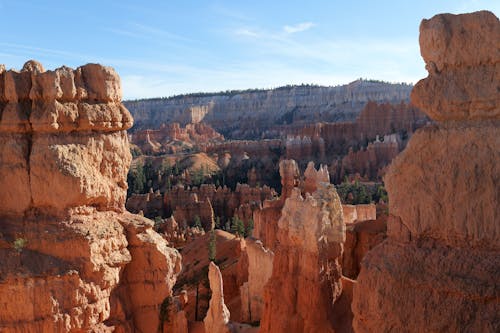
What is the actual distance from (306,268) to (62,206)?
553cm

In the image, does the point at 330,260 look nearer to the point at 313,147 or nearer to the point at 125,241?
the point at 125,241

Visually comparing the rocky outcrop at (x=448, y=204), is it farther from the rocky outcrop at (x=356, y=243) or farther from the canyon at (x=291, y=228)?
the rocky outcrop at (x=356, y=243)

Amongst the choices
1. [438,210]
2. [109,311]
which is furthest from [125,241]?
[438,210]

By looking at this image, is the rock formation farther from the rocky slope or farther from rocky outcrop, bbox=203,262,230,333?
the rocky slope

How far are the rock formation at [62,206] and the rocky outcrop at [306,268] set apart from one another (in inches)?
161

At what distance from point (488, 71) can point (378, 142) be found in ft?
168

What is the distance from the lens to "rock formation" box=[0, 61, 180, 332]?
22.2ft

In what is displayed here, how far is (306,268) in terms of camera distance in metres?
10.8

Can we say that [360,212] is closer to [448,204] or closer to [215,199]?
[448,204]

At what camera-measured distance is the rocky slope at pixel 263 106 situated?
4237 inches

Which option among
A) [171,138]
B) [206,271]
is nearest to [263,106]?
[171,138]

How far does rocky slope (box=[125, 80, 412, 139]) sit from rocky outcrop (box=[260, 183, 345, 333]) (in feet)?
301

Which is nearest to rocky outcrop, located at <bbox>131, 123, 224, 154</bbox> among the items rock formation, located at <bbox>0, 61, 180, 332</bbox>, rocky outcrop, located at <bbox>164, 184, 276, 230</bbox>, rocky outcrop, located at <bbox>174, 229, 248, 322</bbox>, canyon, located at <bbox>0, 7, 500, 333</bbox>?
rocky outcrop, located at <bbox>164, 184, 276, 230</bbox>

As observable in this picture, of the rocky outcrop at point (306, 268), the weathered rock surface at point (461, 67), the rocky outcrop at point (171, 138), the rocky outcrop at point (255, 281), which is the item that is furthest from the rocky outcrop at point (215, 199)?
the rocky outcrop at point (171, 138)
